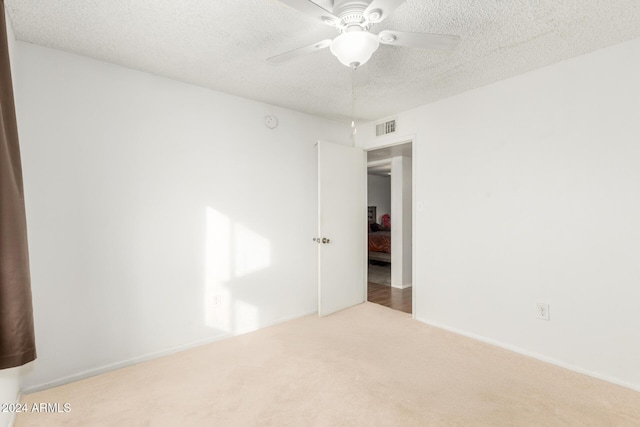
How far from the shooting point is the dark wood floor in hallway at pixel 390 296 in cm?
379

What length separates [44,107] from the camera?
80.3 inches

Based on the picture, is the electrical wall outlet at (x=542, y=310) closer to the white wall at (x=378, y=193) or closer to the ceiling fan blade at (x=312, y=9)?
the ceiling fan blade at (x=312, y=9)

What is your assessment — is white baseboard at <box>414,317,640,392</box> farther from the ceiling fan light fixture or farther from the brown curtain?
the brown curtain

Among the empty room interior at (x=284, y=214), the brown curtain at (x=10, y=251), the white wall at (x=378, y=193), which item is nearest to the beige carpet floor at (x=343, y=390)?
the empty room interior at (x=284, y=214)

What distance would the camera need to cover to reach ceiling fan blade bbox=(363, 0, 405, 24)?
123 cm

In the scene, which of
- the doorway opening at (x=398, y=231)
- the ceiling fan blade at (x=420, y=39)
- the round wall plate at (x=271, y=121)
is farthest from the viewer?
the doorway opening at (x=398, y=231)

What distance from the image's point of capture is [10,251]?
125cm

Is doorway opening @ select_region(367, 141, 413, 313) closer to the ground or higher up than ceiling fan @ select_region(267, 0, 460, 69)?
closer to the ground

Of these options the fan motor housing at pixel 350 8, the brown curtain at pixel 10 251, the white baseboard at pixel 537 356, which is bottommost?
the white baseboard at pixel 537 356

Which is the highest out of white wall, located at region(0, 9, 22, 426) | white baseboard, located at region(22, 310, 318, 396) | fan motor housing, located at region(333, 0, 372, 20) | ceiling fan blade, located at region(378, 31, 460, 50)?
fan motor housing, located at region(333, 0, 372, 20)

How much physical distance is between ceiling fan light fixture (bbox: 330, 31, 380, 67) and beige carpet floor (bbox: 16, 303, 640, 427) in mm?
2006

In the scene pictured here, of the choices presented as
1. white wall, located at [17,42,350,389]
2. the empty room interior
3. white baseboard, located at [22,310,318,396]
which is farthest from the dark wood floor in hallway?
white baseboard, located at [22,310,318,396]

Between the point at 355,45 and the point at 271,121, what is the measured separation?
6.07 feet

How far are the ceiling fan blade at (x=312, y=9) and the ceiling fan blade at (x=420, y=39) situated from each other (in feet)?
0.82
